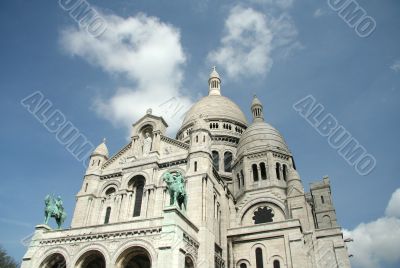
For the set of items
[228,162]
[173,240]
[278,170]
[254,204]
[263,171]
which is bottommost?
[173,240]

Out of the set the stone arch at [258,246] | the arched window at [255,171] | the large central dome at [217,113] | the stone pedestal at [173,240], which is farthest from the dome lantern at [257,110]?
the stone pedestal at [173,240]

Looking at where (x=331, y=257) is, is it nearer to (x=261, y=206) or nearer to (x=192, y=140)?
(x=261, y=206)

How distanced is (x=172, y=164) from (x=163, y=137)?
3.45 meters

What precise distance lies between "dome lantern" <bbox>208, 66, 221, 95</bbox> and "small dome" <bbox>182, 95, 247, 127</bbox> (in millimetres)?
4956

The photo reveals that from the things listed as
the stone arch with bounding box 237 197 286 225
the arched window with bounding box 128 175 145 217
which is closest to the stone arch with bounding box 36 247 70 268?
the arched window with bounding box 128 175 145 217

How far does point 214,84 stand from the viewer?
6216cm

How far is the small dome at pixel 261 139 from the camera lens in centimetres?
3891

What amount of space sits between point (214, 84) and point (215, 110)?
12.0 meters

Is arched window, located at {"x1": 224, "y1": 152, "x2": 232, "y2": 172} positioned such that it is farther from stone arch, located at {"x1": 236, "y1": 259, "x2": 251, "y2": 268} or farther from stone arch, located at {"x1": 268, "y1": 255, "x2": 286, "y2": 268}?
stone arch, located at {"x1": 268, "y1": 255, "x2": 286, "y2": 268}

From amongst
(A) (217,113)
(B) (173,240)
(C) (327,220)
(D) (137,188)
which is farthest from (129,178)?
(A) (217,113)

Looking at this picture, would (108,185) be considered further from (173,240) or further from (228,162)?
(228,162)

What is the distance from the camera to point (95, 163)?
33844 mm

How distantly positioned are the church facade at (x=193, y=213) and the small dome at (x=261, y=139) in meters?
0.13

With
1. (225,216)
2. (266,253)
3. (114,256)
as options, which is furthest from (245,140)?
(114,256)
